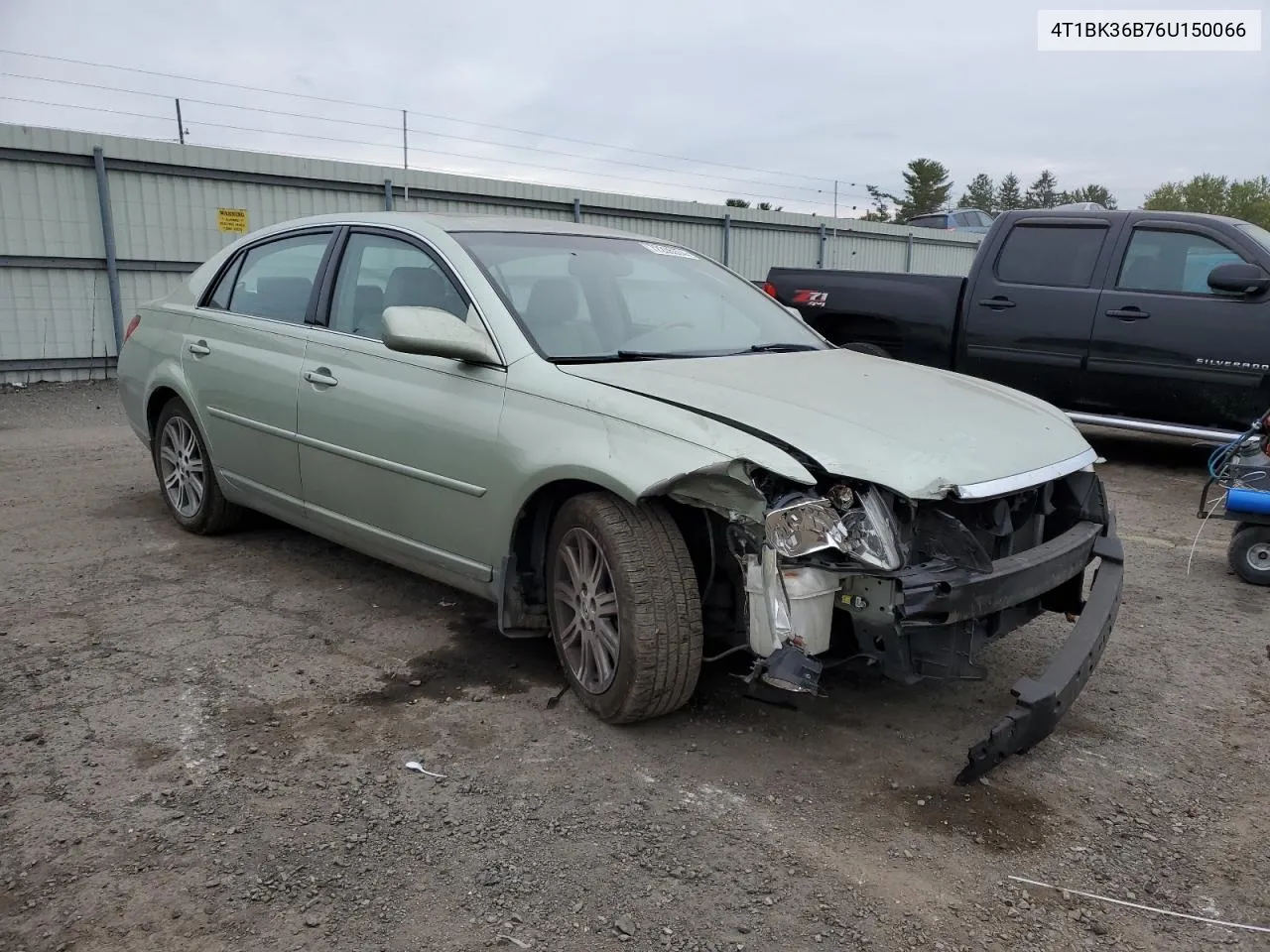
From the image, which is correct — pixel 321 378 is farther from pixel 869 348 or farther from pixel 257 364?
pixel 869 348

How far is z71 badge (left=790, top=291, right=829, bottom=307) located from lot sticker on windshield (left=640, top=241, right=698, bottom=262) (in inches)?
154

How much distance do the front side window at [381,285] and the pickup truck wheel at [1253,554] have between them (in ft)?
12.9

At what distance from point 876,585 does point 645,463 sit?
757 millimetres

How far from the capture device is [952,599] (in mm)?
2828

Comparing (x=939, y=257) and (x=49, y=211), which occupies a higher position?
(x=49, y=211)

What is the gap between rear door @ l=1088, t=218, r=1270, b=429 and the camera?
700 cm

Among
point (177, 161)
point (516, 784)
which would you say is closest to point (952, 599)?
point (516, 784)

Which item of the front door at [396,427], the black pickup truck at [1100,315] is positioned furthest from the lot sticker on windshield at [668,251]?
the black pickup truck at [1100,315]

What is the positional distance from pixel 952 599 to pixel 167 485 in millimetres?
4322

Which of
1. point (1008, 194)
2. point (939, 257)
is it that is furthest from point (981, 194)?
point (939, 257)

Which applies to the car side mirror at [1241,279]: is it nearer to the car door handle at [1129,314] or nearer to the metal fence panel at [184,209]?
the car door handle at [1129,314]

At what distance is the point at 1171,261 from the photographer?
7426mm

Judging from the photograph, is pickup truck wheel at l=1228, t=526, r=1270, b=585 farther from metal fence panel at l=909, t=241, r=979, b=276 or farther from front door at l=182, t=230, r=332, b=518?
metal fence panel at l=909, t=241, r=979, b=276

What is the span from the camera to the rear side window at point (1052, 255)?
7.71 metres
